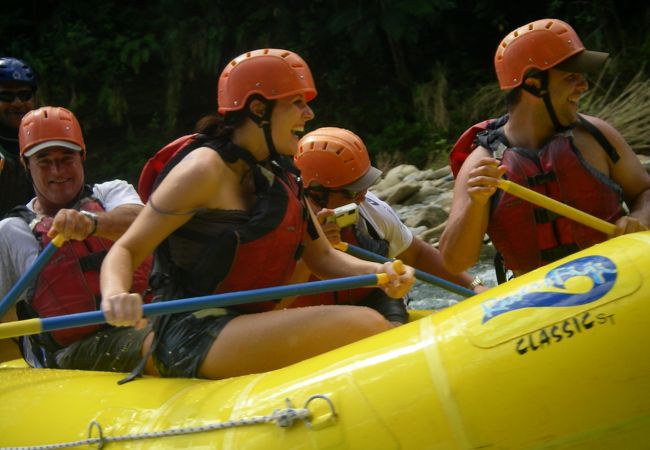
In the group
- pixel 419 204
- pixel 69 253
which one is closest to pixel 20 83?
pixel 69 253

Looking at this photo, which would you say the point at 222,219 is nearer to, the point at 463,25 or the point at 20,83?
the point at 20,83

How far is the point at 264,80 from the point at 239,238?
19.8 inches

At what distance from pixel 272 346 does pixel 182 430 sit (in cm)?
36

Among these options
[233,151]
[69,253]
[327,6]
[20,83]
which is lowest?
[69,253]

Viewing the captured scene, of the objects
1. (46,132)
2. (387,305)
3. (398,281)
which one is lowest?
(387,305)

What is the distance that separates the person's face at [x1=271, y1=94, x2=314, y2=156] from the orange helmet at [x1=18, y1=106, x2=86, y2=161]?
1.09m

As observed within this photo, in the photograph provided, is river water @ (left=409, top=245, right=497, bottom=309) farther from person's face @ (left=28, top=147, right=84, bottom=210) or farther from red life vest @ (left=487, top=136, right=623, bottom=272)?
person's face @ (left=28, top=147, right=84, bottom=210)

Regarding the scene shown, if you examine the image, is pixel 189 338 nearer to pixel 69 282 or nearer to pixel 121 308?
pixel 121 308

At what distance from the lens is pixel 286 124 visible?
117 inches

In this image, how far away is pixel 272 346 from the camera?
110 inches

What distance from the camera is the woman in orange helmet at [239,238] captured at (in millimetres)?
2789

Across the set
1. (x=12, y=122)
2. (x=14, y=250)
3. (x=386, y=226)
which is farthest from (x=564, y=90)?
(x=12, y=122)

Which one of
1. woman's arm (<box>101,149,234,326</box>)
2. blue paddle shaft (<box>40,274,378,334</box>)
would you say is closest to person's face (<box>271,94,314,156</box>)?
woman's arm (<box>101,149,234,326</box>)

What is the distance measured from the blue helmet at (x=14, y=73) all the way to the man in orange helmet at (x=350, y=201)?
160 centimetres
